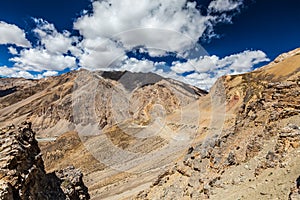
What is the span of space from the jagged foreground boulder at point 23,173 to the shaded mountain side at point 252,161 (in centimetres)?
716

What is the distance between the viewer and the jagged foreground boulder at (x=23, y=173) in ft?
42.1

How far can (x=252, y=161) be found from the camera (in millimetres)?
16266

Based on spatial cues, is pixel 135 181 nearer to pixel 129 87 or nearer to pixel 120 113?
pixel 120 113

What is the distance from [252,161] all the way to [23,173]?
11719 millimetres

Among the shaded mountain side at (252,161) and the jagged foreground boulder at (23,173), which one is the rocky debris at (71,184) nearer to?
the jagged foreground boulder at (23,173)

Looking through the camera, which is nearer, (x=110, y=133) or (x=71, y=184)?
(x=71, y=184)

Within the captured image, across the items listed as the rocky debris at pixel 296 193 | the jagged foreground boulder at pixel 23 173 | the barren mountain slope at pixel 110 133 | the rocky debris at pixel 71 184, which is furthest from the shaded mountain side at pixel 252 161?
the barren mountain slope at pixel 110 133

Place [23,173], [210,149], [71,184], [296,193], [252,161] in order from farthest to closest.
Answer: [71,184] < [210,149] < [252,161] < [23,173] < [296,193]

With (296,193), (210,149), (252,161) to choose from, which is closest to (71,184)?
(210,149)

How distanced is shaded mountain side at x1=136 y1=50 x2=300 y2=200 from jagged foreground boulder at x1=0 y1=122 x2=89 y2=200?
23.5 feet

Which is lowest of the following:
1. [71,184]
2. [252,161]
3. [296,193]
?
[296,193]

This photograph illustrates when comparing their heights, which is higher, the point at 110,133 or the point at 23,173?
the point at 110,133

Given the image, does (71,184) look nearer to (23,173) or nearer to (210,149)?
(23,173)

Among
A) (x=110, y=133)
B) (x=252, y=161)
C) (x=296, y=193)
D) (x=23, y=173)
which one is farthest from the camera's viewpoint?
(x=110, y=133)
